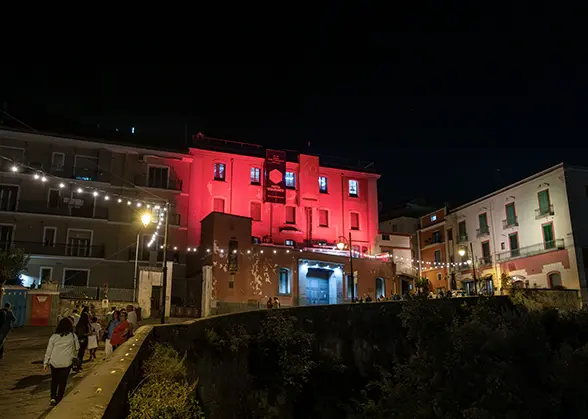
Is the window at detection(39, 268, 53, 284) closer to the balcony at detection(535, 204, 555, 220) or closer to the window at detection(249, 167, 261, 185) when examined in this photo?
the window at detection(249, 167, 261, 185)

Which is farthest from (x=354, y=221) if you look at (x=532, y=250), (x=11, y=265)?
(x=11, y=265)

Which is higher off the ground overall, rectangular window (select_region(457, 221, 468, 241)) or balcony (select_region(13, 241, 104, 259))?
rectangular window (select_region(457, 221, 468, 241))

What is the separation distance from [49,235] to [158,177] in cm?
833

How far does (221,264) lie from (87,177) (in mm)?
11645

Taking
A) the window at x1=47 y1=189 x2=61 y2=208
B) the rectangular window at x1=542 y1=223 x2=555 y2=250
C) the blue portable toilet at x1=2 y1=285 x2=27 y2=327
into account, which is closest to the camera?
the blue portable toilet at x1=2 y1=285 x2=27 y2=327

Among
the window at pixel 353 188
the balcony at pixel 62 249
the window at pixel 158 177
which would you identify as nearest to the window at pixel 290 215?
the window at pixel 353 188

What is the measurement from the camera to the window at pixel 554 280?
3400cm

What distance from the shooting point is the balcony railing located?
34.1m

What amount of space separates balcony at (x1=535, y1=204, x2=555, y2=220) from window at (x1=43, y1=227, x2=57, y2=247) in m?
34.1

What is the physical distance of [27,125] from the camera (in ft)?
114

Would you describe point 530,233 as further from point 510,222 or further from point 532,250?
point 510,222

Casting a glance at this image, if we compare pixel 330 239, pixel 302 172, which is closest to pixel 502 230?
pixel 330 239

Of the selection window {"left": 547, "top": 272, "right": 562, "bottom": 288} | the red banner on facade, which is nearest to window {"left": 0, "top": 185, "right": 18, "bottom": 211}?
the red banner on facade

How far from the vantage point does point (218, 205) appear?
37719 mm
